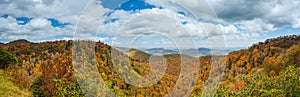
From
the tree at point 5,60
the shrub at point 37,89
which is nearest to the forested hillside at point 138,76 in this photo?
the shrub at point 37,89

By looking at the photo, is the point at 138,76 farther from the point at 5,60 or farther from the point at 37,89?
the point at 5,60

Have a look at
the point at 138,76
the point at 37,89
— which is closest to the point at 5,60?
the point at 37,89

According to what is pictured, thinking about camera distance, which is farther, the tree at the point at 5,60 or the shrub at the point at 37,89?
the tree at the point at 5,60

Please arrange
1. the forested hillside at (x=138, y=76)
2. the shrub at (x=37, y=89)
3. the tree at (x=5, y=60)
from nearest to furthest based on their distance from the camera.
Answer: the forested hillside at (x=138, y=76) → the shrub at (x=37, y=89) → the tree at (x=5, y=60)

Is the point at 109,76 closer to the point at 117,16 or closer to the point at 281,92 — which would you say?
the point at 117,16

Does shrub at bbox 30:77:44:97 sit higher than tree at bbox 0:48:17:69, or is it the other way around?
tree at bbox 0:48:17:69

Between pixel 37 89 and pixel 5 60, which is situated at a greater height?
pixel 5 60

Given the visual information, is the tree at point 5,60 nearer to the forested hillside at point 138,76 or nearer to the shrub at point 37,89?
the forested hillside at point 138,76

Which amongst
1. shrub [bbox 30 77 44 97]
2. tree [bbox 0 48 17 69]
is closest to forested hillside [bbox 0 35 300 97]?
shrub [bbox 30 77 44 97]

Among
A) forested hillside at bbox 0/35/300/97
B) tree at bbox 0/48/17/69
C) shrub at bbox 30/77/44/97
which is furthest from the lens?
tree at bbox 0/48/17/69

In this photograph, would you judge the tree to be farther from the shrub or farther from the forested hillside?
the shrub

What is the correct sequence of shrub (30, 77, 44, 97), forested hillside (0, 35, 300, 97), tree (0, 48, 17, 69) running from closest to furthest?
forested hillside (0, 35, 300, 97) < shrub (30, 77, 44, 97) < tree (0, 48, 17, 69)

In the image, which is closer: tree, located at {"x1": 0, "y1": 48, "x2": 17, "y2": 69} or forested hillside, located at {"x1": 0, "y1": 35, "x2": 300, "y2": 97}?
forested hillside, located at {"x1": 0, "y1": 35, "x2": 300, "y2": 97}
